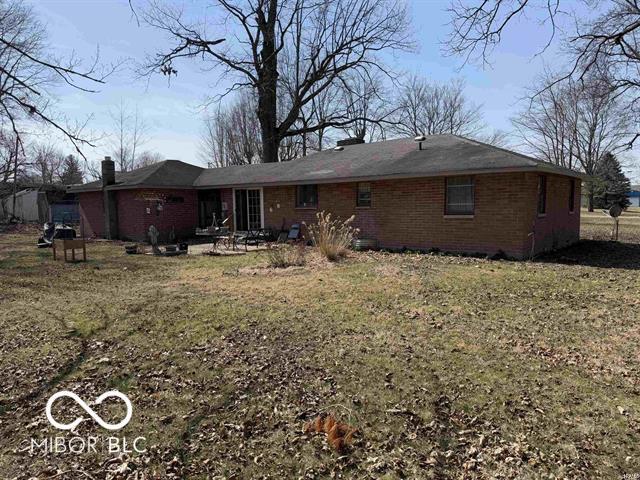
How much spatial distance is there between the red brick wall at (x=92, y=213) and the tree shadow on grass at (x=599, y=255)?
18.7 meters

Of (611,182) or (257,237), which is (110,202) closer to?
(257,237)

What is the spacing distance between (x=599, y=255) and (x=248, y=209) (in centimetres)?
1330

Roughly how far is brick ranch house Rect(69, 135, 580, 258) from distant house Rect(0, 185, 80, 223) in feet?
30.2

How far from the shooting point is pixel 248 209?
747 inches

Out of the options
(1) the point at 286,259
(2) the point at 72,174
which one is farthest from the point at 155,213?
(2) the point at 72,174

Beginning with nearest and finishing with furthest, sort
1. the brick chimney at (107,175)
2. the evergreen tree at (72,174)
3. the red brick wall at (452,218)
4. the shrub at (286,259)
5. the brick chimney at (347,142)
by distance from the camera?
1. the shrub at (286,259)
2. the red brick wall at (452,218)
3. the brick chimney at (107,175)
4. the brick chimney at (347,142)
5. the evergreen tree at (72,174)

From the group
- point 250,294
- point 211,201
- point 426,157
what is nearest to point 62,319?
point 250,294

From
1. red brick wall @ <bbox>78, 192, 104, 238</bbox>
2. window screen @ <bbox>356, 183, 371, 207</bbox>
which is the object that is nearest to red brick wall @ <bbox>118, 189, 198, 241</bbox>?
red brick wall @ <bbox>78, 192, 104, 238</bbox>

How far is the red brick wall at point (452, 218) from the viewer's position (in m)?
11.3

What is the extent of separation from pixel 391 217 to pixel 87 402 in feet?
36.0

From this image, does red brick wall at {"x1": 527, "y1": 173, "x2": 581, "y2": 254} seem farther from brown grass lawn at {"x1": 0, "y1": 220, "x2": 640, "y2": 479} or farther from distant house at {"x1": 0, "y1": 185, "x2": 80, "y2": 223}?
distant house at {"x1": 0, "y1": 185, "x2": 80, "y2": 223}

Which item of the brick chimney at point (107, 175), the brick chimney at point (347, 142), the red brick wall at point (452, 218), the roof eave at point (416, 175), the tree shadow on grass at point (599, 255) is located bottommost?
the tree shadow on grass at point (599, 255)

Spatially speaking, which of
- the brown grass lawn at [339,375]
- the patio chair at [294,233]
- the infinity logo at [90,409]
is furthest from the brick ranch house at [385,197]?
the infinity logo at [90,409]

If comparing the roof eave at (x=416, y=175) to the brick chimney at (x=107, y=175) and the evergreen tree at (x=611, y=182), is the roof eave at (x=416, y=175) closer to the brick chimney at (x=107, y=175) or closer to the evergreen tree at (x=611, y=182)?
the brick chimney at (x=107, y=175)
